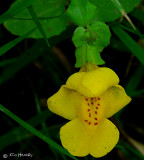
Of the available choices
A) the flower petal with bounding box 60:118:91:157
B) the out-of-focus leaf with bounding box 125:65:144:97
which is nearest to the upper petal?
the flower petal with bounding box 60:118:91:157

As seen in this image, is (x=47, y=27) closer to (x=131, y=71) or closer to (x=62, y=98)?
(x=62, y=98)

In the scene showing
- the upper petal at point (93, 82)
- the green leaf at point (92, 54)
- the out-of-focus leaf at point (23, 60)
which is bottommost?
the out-of-focus leaf at point (23, 60)

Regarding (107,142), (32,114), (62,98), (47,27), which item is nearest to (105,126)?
(107,142)

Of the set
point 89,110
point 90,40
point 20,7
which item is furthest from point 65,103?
point 20,7

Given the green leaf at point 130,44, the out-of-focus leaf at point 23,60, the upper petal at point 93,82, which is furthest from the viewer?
the out-of-focus leaf at point 23,60

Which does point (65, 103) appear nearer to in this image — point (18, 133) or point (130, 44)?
point (130, 44)

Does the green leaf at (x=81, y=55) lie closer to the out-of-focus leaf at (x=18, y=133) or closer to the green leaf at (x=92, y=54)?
the green leaf at (x=92, y=54)

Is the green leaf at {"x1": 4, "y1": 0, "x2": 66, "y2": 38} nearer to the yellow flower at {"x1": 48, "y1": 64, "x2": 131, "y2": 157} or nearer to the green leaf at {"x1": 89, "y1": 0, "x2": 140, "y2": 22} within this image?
the green leaf at {"x1": 89, "y1": 0, "x2": 140, "y2": 22}

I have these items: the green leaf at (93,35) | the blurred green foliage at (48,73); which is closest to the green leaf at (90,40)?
the green leaf at (93,35)
